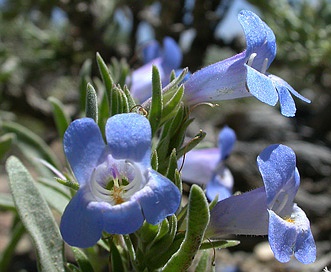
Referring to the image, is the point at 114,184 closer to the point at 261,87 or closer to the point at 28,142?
the point at 261,87

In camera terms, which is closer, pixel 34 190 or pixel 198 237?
pixel 198 237

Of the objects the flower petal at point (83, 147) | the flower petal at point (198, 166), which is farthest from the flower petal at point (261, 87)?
the flower petal at point (198, 166)

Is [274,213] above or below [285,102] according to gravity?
below

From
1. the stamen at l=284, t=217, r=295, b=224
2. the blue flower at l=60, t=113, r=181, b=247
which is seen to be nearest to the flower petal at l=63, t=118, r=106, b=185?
the blue flower at l=60, t=113, r=181, b=247

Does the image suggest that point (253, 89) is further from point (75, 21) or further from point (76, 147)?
point (75, 21)

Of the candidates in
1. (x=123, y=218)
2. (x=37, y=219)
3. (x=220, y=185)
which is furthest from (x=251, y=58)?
(x=220, y=185)

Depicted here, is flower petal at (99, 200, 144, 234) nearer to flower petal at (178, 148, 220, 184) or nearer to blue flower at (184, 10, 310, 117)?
blue flower at (184, 10, 310, 117)

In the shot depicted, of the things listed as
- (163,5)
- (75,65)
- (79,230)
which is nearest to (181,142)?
(79,230)
